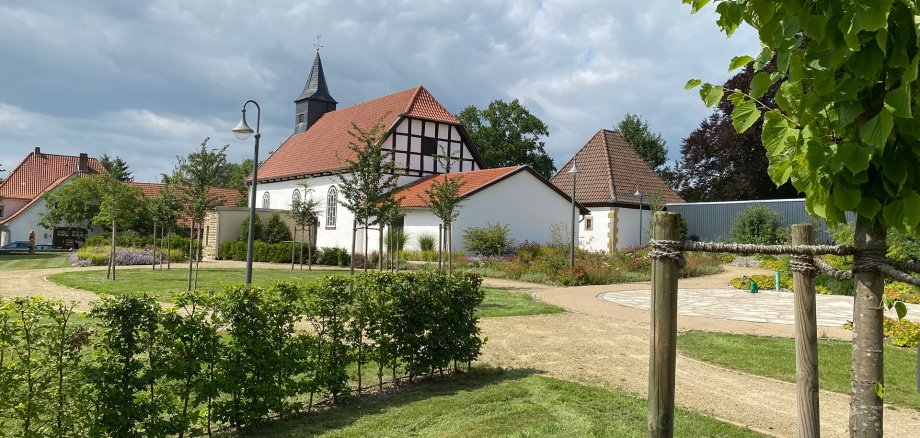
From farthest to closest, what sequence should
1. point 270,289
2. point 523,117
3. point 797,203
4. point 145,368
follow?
1. point 523,117
2. point 797,203
3. point 270,289
4. point 145,368

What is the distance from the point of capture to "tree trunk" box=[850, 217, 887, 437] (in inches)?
83.0

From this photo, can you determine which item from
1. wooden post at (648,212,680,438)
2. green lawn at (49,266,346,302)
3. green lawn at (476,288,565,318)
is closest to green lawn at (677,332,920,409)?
green lawn at (476,288,565,318)

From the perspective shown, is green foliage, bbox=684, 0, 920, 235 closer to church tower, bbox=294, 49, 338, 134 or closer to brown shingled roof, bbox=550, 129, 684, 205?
brown shingled roof, bbox=550, 129, 684, 205

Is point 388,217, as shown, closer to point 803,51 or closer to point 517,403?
point 517,403

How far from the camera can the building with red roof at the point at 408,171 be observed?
1138 inches

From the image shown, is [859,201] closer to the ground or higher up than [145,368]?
higher up

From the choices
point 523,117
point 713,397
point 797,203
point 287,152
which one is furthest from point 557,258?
point 523,117

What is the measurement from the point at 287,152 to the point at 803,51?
1658 inches

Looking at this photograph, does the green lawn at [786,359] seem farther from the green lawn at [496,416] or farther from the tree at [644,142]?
the tree at [644,142]

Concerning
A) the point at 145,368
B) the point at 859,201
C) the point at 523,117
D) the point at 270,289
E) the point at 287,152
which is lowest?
the point at 145,368

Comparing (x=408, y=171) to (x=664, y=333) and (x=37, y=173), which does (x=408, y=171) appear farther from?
(x=37, y=173)

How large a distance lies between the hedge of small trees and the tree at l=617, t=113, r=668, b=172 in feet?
192

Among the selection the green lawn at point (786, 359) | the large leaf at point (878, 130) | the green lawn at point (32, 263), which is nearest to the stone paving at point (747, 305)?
the green lawn at point (786, 359)

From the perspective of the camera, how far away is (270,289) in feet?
18.6
